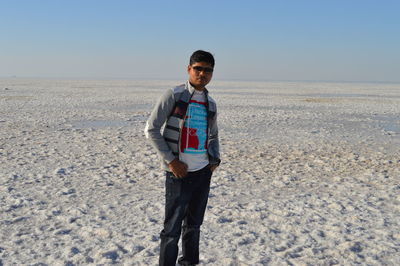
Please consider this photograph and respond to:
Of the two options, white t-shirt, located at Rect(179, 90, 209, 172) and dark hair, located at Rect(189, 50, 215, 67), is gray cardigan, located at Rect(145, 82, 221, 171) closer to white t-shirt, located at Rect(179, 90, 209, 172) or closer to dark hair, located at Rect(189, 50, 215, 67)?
white t-shirt, located at Rect(179, 90, 209, 172)

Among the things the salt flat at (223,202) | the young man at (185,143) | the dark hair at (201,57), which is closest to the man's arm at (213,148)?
the young man at (185,143)

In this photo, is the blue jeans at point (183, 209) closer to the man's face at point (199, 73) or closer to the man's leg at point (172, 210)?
the man's leg at point (172, 210)

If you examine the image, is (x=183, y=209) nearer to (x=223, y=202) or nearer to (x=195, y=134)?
(x=195, y=134)

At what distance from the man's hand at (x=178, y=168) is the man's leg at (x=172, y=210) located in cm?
7

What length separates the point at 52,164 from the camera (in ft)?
21.2

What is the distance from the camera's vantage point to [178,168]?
241 cm

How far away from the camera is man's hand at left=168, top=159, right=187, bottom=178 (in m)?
2.39

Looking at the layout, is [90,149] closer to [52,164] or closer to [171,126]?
[52,164]

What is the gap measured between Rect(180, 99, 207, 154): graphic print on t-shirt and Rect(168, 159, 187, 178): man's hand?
0.11 m

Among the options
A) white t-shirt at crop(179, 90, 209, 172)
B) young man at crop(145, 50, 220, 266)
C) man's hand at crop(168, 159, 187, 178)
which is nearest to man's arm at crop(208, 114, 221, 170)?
young man at crop(145, 50, 220, 266)

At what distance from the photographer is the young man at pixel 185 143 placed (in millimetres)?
2383

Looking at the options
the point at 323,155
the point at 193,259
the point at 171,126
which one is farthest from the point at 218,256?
the point at 323,155

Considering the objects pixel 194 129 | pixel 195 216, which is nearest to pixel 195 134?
pixel 194 129

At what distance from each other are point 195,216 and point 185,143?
604 millimetres
